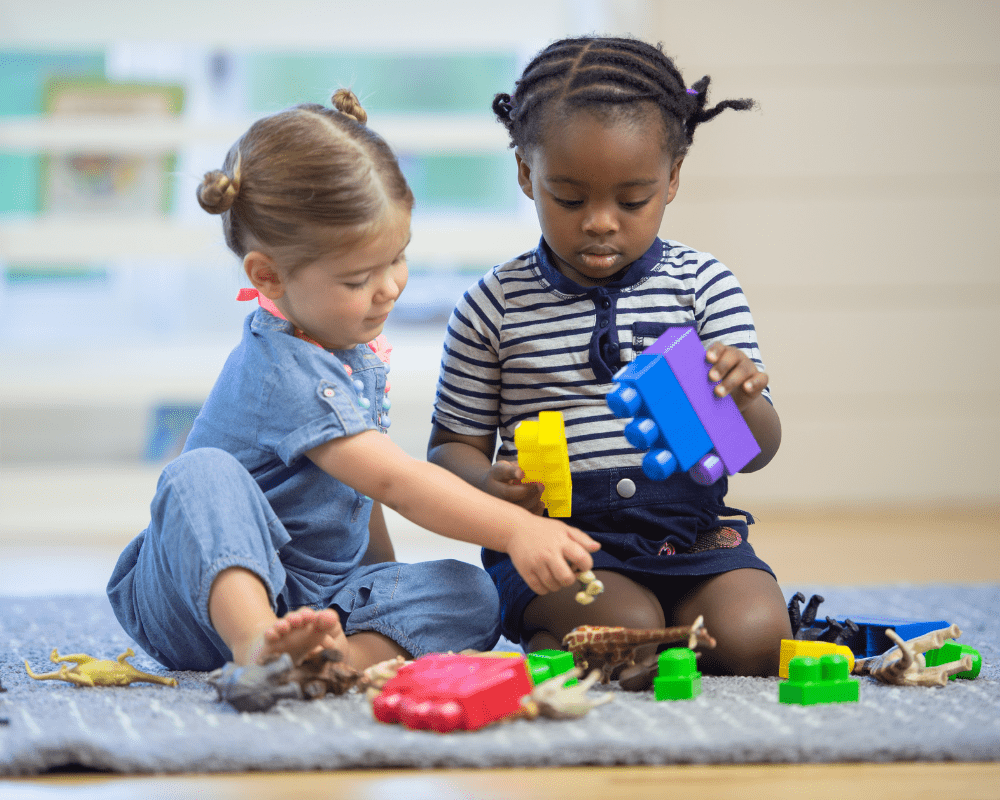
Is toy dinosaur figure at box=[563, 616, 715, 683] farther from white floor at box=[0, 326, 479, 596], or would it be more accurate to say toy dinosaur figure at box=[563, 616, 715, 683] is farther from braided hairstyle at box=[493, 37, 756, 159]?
white floor at box=[0, 326, 479, 596]

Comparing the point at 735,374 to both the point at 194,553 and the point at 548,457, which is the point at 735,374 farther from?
the point at 194,553

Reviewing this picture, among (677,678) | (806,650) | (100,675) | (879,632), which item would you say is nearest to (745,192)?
(879,632)

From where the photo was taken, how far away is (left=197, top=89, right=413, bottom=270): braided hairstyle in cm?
92

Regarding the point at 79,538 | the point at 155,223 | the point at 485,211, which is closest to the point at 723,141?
the point at 485,211

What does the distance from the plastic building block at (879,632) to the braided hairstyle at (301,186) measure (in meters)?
0.57

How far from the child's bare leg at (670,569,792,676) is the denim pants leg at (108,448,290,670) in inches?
14.8

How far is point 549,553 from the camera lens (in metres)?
0.82

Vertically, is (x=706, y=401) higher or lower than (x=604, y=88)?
lower

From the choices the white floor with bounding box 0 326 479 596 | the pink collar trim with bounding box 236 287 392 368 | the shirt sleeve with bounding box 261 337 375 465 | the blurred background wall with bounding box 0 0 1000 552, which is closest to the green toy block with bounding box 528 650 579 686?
the shirt sleeve with bounding box 261 337 375 465

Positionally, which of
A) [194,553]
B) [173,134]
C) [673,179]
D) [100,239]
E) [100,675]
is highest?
[173,134]

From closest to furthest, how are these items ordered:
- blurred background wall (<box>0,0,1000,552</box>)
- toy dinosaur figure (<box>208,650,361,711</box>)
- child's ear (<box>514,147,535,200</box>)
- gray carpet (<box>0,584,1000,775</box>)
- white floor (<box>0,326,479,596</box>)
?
gray carpet (<box>0,584,1000,775</box>), toy dinosaur figure (<box>208,650,361,711</box>), child's ear (<box>514,147,535,200</box>), white floor (<box>0,326,479,596</box>), blurred background wall (<box>0,0,1000,552</box>)

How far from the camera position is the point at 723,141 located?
2279 mm

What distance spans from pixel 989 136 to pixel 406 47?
126 centimetres

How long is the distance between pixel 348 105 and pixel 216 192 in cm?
18
